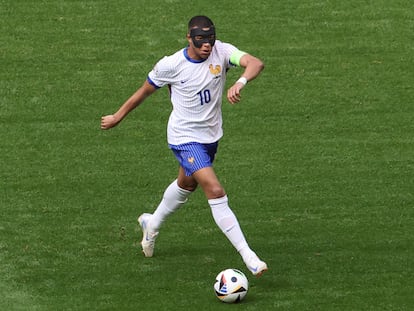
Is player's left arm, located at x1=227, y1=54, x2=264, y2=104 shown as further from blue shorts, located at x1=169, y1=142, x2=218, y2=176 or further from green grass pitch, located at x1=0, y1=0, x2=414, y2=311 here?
green grass pitch, located at x1=0, y1=0, x2=414, y2=311

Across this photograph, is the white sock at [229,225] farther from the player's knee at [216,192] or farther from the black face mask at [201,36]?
the black face mask at [201,36]

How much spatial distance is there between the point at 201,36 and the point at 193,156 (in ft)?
3.53

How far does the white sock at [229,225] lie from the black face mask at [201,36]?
1.40m

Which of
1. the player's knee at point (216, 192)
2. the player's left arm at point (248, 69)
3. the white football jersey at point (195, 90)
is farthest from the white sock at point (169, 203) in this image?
the player's left arm at point (248, 69)

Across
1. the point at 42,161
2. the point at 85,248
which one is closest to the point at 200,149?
the point at 85,248

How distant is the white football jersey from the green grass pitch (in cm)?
126

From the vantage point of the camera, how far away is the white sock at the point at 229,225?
10750 millimetres

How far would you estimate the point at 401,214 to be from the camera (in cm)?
1248

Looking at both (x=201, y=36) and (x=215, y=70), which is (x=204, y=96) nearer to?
(x=215, y=70)

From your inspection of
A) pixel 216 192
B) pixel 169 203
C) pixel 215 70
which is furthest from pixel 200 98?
pixel 169 203

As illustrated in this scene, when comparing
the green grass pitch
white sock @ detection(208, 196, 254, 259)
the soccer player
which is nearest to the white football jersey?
the soccer player

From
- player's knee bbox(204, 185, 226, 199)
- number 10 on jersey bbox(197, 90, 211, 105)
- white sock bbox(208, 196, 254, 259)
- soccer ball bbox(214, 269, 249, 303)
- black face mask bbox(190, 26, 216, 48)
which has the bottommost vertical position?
soccer ball bbox(214, 269, 249, 303)

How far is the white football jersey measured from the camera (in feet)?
36.4

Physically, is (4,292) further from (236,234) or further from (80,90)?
(80,90)
